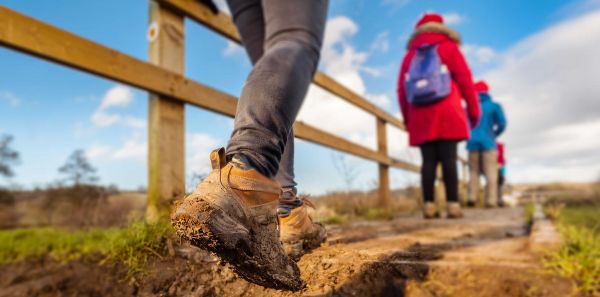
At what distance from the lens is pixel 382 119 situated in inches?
241

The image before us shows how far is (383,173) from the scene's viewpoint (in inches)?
234

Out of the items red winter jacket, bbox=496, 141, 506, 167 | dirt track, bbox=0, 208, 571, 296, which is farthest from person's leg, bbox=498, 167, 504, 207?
dirt track, bbox=0, 208, 571, 296

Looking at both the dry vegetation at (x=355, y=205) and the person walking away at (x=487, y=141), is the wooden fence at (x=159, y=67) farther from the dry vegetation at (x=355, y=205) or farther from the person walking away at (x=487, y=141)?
the person walking away at (x=487, y=141)

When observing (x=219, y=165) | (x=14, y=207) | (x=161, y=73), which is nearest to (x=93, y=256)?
(x=161, y=73)

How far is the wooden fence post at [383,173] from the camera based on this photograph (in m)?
5.79

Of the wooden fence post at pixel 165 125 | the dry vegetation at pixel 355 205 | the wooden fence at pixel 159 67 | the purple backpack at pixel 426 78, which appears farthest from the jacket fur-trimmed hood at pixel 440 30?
the wooden fence post at pixel 165 125

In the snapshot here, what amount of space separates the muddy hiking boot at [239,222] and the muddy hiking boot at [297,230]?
18cm

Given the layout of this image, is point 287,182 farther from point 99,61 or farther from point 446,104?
point 446,104

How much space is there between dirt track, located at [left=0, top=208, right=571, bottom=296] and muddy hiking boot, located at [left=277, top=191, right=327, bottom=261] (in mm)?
49

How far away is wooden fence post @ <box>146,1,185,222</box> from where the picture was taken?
221 centimetres

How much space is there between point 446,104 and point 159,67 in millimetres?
2509

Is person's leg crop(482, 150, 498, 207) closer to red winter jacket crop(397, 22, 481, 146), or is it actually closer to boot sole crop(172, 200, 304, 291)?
red winter jacket crop(397, 22, 481, 146)

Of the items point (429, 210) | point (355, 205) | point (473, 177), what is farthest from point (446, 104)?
point (473, 177)

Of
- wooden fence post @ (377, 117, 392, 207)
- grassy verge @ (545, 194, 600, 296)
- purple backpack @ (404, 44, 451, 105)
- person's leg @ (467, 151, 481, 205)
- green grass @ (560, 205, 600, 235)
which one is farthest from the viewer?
person's leg @ (467, 151, 481, 205)
